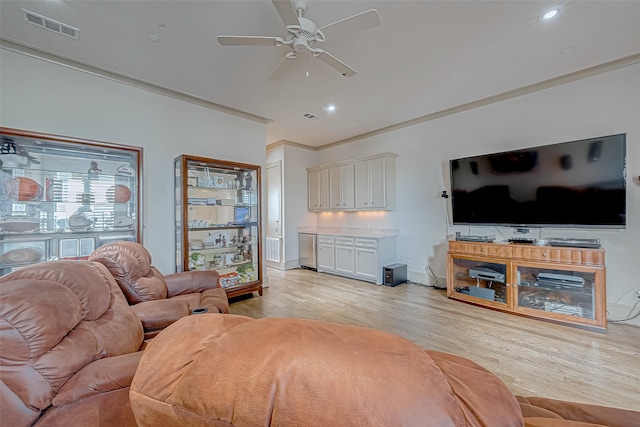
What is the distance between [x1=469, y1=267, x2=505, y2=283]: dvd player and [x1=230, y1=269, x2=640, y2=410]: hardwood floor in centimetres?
43

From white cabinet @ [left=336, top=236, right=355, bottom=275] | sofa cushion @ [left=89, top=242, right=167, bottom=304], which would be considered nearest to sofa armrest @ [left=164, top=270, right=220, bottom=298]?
sofa cushion @ [left=89, top=242, right=167, bottom=304]

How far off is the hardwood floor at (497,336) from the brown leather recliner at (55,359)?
230cm

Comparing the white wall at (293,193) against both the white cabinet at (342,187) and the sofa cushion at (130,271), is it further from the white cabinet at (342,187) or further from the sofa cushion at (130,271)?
the sofa cushion at (130,271)

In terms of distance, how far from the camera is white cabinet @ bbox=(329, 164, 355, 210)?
5562mm

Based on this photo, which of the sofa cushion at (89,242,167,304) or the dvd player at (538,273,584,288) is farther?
the dvd player at (538,273,584,288)

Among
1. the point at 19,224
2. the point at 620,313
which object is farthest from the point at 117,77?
the point at 620,313

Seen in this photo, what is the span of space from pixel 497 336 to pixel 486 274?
1.02 m

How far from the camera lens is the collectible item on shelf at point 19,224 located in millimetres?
2521

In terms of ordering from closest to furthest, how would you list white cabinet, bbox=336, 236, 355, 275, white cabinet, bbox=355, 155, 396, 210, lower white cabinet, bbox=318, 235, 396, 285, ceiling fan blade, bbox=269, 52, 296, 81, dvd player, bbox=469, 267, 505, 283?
1. ceiling fan blade, bbox=269, 52, 296, 81
2. dvd player, bbox=469, 267, 505, 283
3. lower white cabinet, bbox=318, 235, 396, 285
4. white cabinet, bbox=355, 155, 396, 210
5. white cabinet, bbox=336, 236, 355, 275

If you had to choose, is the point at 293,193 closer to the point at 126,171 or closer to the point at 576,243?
the point at 126,171

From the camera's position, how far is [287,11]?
6.20ft

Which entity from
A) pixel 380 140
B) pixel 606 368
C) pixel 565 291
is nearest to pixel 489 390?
pixel 606 368

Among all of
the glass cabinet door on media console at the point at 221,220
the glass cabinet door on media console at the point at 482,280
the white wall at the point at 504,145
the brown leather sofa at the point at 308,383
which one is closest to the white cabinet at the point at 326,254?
the white wall at the point at 504,145

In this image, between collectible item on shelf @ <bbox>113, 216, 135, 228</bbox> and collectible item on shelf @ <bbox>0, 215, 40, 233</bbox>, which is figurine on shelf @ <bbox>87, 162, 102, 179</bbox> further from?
collectible item on shelf @ <bbox>0, 215, 40, 233</bbox>
